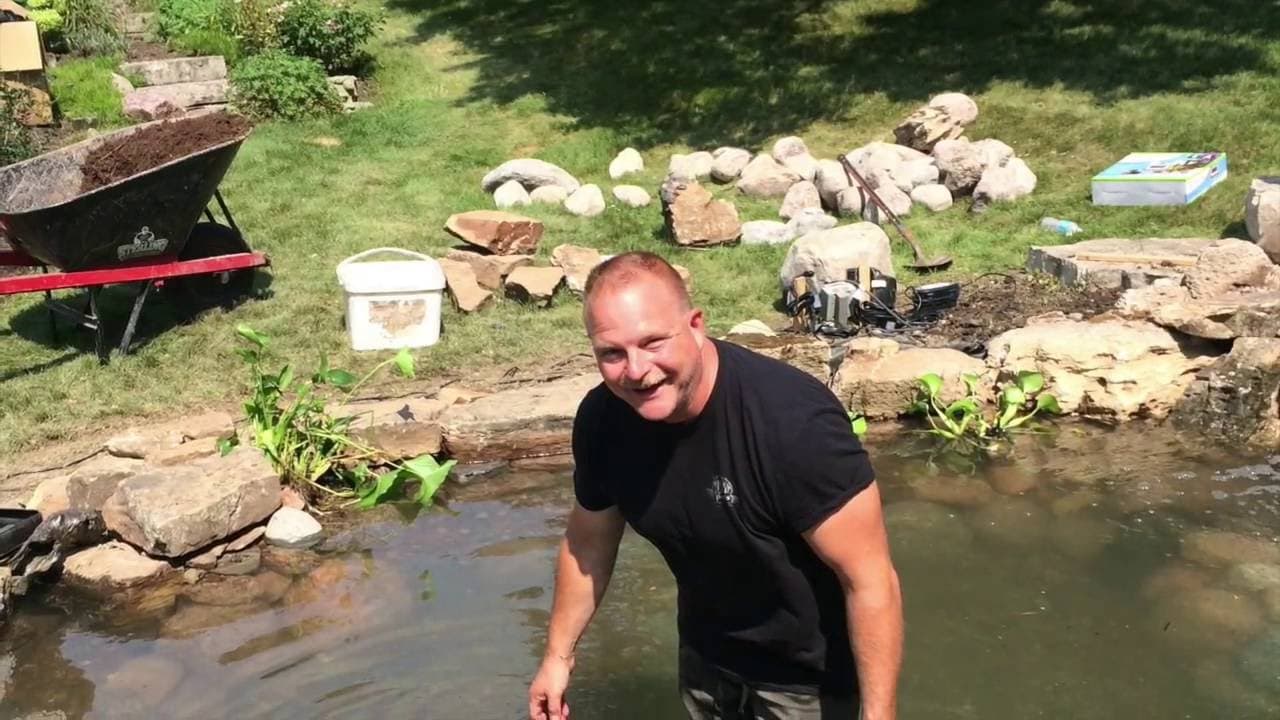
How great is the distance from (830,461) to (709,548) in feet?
1.25

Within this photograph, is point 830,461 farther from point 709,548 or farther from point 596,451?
point 596,451

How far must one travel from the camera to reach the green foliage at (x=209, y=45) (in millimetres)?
13008

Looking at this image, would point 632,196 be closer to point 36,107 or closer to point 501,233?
point 501,233

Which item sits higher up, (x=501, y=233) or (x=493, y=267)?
(x=501, y=233)

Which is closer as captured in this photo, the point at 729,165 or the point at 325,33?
the point at 729,165

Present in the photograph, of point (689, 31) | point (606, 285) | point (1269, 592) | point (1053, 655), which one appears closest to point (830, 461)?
point (606, 285)

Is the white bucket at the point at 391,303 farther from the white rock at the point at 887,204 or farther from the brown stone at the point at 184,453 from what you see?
the white rock at the point at 887,204

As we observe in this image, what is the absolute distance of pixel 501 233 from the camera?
8.71m

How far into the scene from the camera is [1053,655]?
4578 millimetres

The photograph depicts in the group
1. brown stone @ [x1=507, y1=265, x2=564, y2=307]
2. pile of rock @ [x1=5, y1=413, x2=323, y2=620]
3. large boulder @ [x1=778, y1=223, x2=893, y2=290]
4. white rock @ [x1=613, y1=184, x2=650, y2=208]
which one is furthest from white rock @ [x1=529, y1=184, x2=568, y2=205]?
pile of rock @ [x1=5, y1=413, x2=323, y2=620]

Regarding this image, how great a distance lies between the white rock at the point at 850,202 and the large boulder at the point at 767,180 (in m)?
0.59

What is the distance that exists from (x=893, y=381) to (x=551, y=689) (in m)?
4.17

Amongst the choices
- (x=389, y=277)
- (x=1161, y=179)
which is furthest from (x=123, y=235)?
(x=1161, y=179)

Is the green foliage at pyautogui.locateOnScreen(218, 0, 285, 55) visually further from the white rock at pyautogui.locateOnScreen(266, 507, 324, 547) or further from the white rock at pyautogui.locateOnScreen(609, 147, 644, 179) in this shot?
the white rock at pyautogui.locateOnScreen(266, 507, 324, 547)
